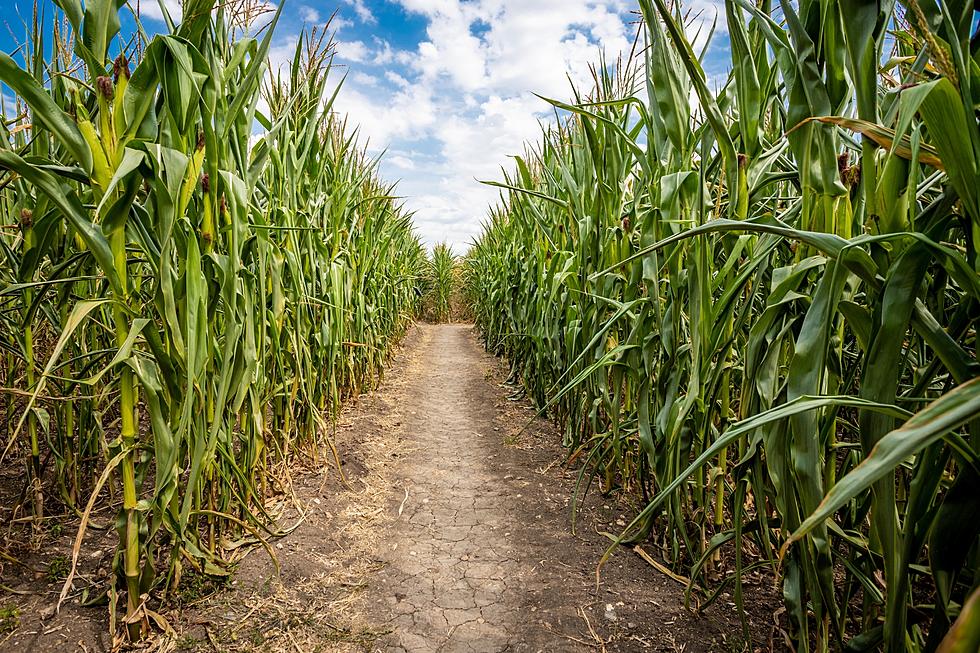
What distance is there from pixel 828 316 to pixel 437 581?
167cm

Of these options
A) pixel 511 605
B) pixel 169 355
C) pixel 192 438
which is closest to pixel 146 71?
pixel 169 355

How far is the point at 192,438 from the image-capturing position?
1.43 meters

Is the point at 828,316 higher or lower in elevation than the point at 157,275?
lower

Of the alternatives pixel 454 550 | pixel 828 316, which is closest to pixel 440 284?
pixel 454 550

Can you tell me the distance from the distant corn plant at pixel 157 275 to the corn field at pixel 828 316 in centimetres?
93

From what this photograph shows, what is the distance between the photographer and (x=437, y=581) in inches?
77.0

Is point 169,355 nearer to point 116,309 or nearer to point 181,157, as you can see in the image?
Result: point 116,309

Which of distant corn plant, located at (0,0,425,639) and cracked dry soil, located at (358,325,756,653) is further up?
distant corn plant, located at (0,0,425,639)

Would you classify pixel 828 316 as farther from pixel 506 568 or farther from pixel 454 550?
pixel 454 550

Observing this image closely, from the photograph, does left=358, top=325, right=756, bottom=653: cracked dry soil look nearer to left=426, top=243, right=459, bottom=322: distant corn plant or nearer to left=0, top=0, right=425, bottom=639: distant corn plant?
left=0, top=0, right=425, bottom=639: distant corn plant

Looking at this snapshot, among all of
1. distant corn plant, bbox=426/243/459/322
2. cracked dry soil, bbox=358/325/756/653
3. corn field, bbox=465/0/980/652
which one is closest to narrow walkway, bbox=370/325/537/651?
cracked dry soil, bbox=358/325/756/653

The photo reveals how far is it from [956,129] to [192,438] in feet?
5.34

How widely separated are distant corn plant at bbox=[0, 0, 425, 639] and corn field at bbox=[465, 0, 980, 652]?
93 cm

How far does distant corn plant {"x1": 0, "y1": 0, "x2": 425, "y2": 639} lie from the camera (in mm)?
1140
